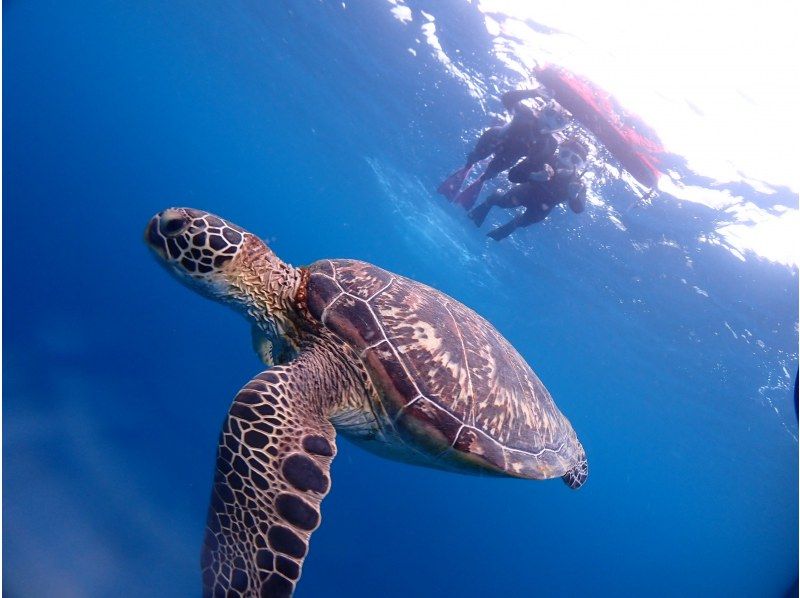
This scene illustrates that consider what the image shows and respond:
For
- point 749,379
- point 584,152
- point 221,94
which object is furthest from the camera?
point 221,94

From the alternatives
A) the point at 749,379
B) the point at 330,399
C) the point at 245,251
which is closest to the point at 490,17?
the point at 245,251

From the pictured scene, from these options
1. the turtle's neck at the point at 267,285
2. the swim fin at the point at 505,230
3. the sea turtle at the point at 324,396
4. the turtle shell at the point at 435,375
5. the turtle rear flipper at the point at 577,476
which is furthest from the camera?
the swim fin at the point at 505,230

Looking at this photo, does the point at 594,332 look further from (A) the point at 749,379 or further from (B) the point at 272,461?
(B) the point at 272,461

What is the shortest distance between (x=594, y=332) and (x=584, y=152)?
556 inches

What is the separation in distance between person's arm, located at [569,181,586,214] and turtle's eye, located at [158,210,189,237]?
29.1ft

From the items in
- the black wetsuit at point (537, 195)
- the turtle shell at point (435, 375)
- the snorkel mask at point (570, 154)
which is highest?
the snorkel mask at point (570, 154)

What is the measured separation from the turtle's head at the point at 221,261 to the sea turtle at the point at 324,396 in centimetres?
1

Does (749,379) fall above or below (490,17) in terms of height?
below

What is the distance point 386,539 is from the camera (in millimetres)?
10844

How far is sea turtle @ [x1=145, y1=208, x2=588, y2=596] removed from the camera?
241cm

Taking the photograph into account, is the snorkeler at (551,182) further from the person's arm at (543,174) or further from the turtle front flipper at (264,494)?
the turtle front flipper at (264,494)

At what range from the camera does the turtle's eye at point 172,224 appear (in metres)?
3.51

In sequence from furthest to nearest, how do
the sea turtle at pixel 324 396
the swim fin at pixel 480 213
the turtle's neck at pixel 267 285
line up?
the swim fin at pixel 480 213, the turtle's neck at pixel 267 285, the sea turtle at pixel 324 396

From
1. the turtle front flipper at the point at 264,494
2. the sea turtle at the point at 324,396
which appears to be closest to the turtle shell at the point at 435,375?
the sea turtle at the point at 324,396
